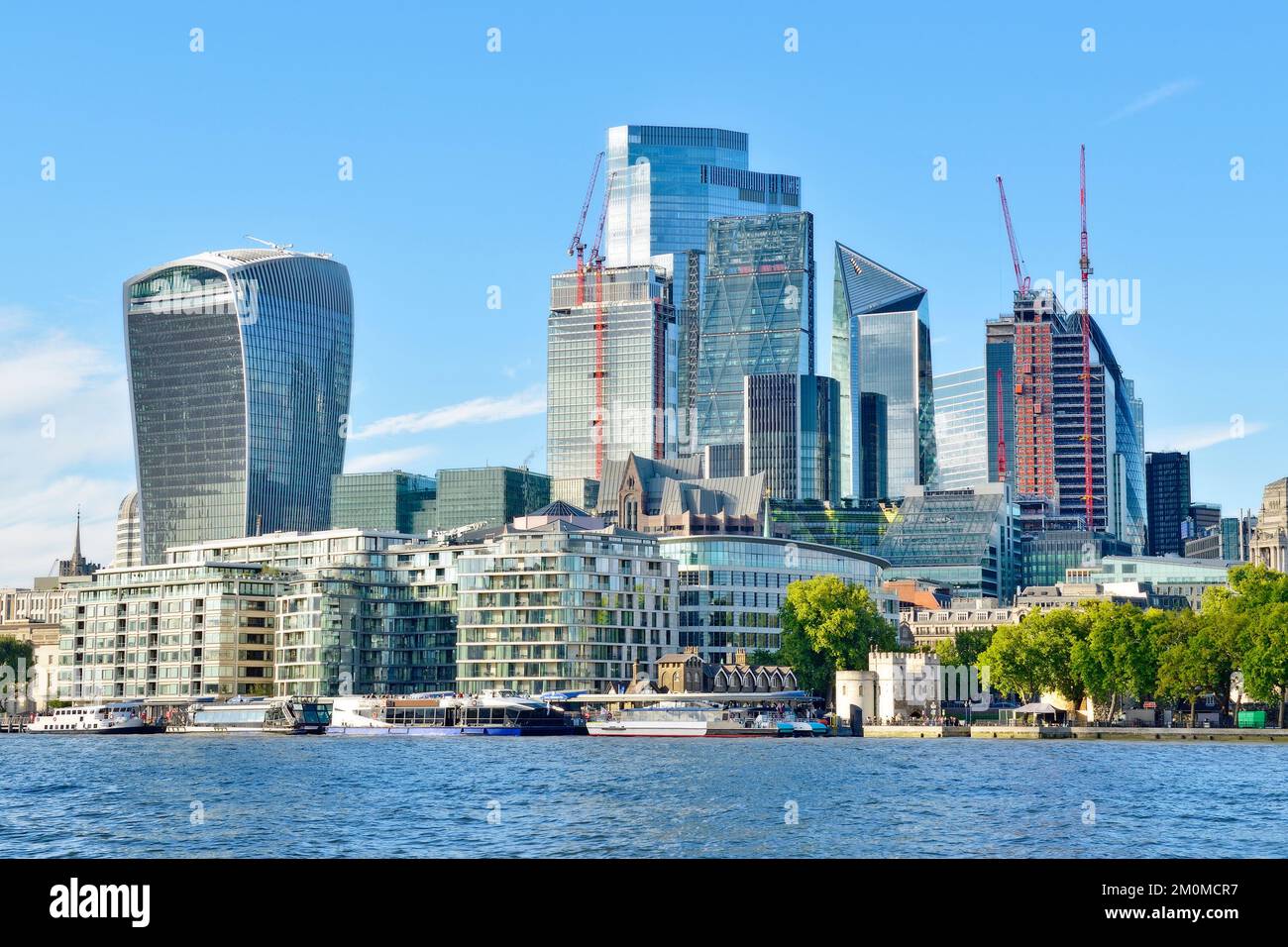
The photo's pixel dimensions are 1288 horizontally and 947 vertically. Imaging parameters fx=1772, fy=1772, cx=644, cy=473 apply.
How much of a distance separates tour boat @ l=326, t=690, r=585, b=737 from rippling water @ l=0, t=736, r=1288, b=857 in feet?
131

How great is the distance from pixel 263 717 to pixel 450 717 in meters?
25.9

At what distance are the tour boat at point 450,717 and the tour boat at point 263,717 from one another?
655 cm

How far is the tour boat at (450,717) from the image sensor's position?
173 m

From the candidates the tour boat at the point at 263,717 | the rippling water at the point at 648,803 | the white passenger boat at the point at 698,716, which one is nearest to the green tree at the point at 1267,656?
the rippling water at the point at 648,803

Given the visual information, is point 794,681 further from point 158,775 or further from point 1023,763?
point 158,775

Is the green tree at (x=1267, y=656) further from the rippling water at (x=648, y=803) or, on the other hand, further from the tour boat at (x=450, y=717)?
the tour boat at (x=450, y=717)

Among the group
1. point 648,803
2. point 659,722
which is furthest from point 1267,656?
point 648,803

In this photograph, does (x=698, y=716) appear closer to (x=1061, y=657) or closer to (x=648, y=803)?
(x=1061, y=657)

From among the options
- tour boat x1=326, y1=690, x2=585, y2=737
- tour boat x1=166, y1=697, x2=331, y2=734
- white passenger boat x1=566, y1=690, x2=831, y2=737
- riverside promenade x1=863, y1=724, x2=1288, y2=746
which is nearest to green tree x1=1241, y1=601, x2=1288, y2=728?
riverside promenade x1=863, y1=724, x2=1288, y2=746

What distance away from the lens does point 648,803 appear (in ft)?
246
